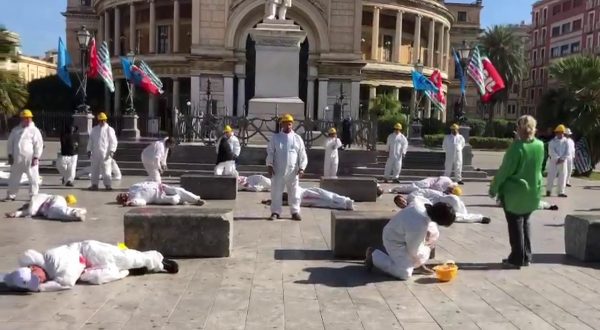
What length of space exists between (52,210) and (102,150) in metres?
5.45

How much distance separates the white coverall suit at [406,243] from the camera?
700cm

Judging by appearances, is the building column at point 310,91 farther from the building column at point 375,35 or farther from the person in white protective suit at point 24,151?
the person in white protective suit at point 24,151

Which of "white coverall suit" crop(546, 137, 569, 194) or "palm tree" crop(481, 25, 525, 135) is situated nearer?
"white coverall suit" crop(546, 137, 569, 194)

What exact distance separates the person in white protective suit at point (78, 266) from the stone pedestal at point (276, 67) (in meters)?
15.3

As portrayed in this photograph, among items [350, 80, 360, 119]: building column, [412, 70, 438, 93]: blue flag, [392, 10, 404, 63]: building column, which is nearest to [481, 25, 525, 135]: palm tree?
[392, 10, 404, 63]: building column

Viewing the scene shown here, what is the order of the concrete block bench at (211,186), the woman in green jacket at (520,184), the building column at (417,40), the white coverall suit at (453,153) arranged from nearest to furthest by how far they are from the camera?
the woman in green jacket at (520,184) → the concrete block bench at (211,186) → the white coverall suit at (453,153) → the building column at (417,40)

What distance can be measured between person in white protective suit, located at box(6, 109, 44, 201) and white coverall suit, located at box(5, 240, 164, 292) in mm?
7579

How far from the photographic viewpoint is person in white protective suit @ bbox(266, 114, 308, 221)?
449 inches

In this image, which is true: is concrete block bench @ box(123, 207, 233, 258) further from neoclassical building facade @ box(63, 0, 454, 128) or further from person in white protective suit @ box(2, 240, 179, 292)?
neoclassical building facade @ box(63, 0, 454, 128)

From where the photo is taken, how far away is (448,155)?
69.9 ft

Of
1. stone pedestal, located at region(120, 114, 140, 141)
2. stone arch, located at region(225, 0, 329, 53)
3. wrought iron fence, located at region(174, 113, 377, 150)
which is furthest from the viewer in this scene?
stone arch, located at region(225, 0, 329, 53)

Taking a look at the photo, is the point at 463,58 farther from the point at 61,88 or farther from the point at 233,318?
the point at 61,88

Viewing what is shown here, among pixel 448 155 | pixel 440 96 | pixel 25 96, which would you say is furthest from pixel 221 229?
pixel 440 96

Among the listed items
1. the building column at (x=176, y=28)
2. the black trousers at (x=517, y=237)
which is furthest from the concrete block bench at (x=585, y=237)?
the building column at (x=176, y=28)
